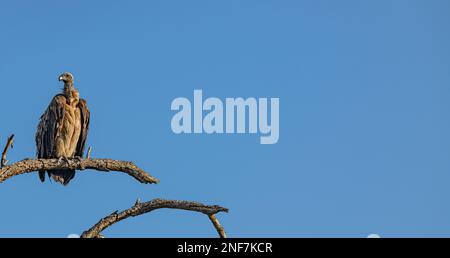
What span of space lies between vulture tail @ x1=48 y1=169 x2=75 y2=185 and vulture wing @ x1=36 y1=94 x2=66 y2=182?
0.58 meters

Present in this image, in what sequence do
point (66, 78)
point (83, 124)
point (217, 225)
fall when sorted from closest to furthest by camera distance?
point (217, 225) → point (83, 124) → point (66, 78)

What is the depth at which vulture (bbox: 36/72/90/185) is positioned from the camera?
12750mm

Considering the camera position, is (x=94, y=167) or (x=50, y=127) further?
(x=50, y=127)

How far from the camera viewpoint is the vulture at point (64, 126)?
502 inches

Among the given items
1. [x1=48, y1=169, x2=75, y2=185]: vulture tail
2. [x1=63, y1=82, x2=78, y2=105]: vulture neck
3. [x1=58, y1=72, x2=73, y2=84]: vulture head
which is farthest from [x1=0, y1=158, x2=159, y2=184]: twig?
[x1=58, y1=72, x2=73, y2=84]: vulture head

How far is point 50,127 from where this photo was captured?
1295 cm

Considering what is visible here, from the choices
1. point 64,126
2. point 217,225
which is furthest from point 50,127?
point 217,225

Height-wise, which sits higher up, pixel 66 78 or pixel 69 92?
pixel 66 78

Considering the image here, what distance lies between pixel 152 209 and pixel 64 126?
161 inches

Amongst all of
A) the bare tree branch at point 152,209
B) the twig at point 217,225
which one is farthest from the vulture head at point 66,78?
the twig at point 217,225

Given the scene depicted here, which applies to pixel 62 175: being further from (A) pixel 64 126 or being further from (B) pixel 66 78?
(B) pixel 66 78
